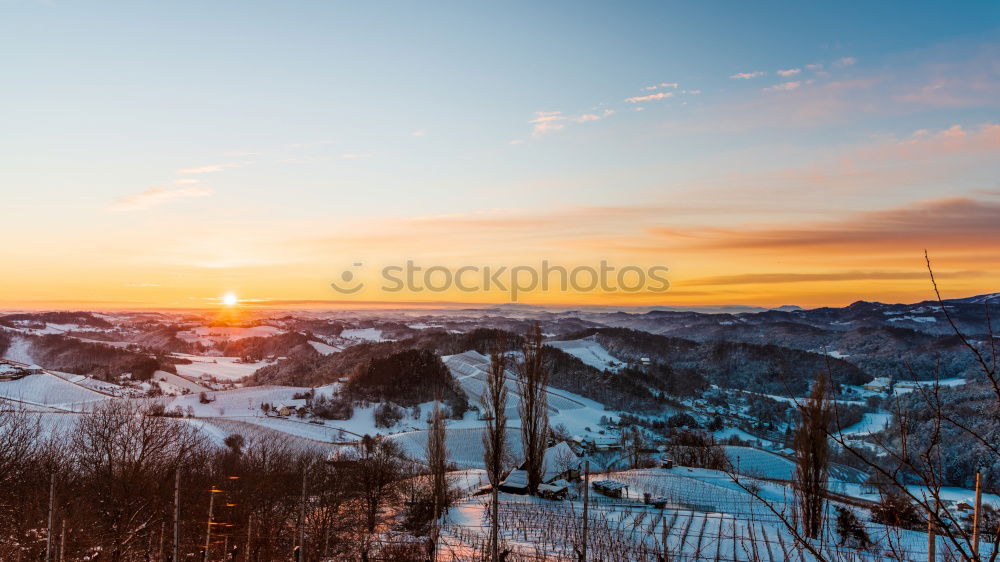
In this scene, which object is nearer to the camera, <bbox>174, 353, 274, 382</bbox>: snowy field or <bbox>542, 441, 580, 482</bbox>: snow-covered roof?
<bbox>542, 441, 580, 482</bbox>: snow-covered roof

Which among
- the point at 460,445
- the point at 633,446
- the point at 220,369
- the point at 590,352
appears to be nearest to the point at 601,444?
the point at 633,446

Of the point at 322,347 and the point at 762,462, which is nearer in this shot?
the point at 762,462

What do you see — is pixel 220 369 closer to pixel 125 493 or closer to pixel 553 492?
pixel 125 493

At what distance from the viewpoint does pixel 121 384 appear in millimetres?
80312

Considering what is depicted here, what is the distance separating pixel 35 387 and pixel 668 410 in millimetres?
79039

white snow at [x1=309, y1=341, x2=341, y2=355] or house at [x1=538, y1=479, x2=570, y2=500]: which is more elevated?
house at [x1=538, y1=479, x2=570, y2=500]

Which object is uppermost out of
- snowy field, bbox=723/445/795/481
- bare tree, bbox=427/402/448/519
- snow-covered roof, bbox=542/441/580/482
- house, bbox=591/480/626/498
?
bare tree, bbox=427/402/448/519

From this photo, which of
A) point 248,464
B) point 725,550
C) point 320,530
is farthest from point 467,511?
point 248,464

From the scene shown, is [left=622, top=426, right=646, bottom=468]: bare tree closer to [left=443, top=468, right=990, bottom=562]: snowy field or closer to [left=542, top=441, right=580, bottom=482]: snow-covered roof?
[left=542, top=441, right=580, bottom=482]: snow-covered roof

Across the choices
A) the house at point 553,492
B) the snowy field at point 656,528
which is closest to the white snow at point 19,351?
the house at point 553,492

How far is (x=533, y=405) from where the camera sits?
82.5ft

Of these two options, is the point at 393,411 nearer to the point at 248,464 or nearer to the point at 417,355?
the point at 417,355

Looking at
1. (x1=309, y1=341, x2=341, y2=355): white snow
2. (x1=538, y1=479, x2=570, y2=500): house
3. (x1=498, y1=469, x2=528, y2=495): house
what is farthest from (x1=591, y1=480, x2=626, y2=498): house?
(x1=309, y1=341, x2=341, y2=355): white snow

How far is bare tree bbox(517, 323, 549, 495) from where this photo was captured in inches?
977
